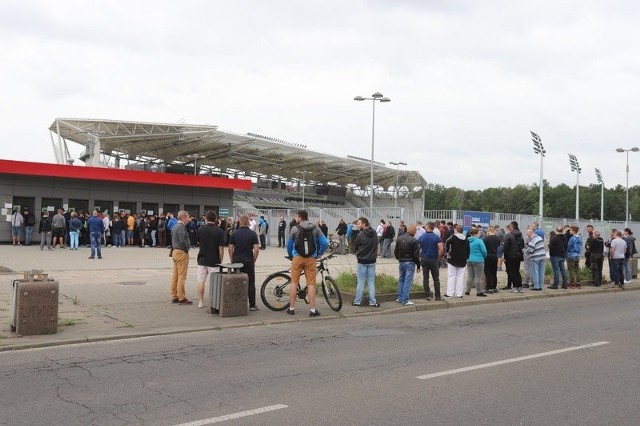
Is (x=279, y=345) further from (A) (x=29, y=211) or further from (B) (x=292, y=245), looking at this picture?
(A) (x=29, y=211)

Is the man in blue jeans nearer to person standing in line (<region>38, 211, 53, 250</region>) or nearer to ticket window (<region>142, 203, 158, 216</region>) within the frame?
person standing in line (<region>38, 211, 53, 250</region>)

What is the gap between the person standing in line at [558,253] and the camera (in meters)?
16.2

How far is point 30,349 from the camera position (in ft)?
Answer: 26.1

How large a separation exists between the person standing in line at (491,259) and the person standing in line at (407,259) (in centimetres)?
317

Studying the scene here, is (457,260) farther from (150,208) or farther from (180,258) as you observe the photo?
(150,208)

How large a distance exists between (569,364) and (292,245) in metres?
5.07

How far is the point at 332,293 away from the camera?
11906 millimetres

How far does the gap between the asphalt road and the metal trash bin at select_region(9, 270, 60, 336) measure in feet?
2.61

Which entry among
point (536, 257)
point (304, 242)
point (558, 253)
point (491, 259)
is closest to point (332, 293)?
point (304, 242)

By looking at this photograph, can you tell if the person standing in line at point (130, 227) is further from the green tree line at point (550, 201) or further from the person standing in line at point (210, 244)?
the green tree line at point (550, 201)

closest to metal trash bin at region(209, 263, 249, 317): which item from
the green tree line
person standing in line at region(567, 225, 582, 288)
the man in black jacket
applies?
the man in black jacket

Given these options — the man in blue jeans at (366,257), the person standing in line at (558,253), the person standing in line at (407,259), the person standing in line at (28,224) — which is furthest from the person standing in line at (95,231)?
the person standing in line at (558,253)

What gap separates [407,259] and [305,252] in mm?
2794

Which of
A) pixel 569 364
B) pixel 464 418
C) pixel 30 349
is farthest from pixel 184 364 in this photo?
pixel 569 364
